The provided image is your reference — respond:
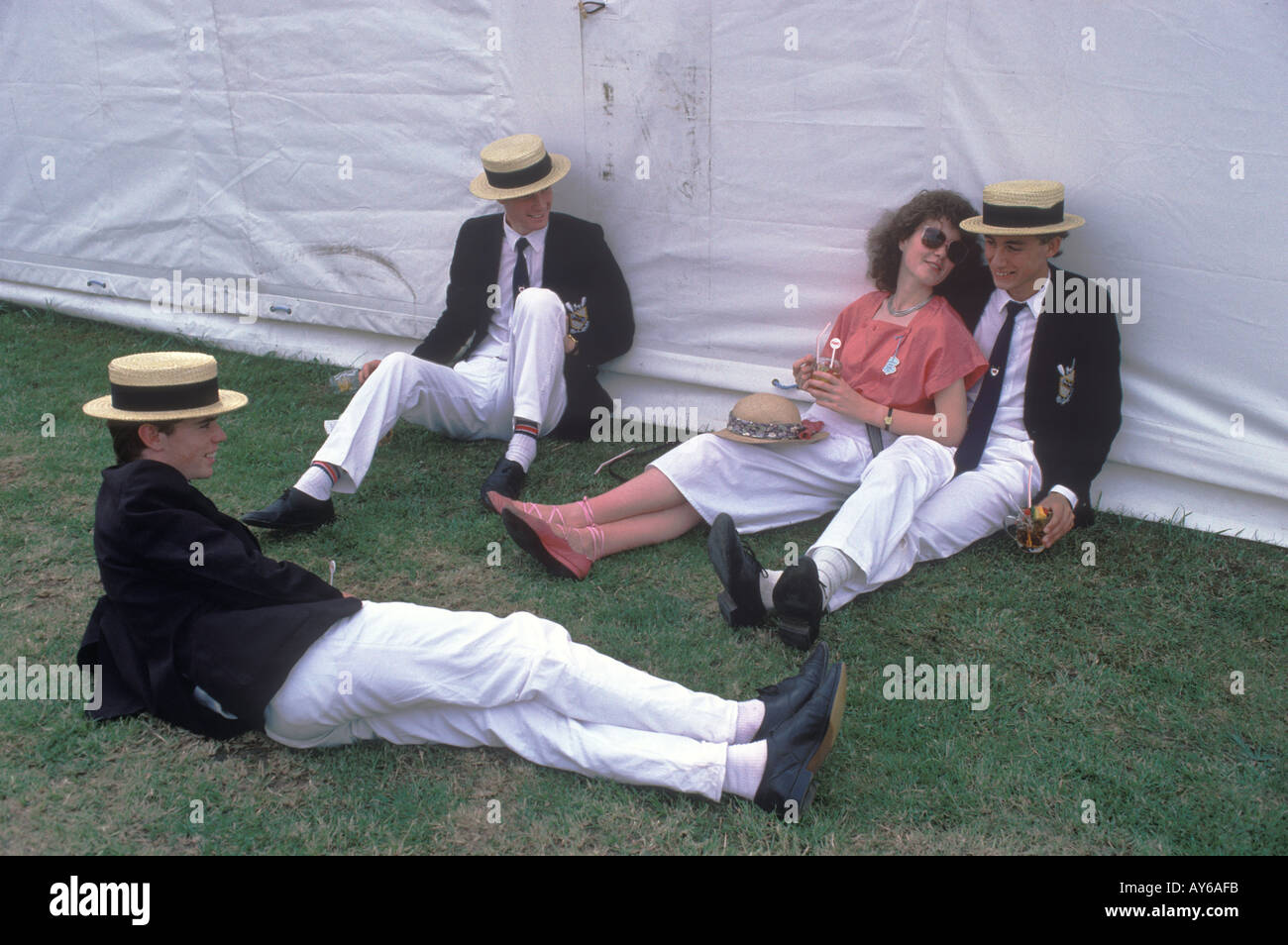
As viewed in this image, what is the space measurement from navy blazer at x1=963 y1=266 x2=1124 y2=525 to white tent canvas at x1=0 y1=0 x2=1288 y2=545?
0.85 ft

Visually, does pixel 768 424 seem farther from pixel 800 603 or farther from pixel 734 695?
pixel 734 695

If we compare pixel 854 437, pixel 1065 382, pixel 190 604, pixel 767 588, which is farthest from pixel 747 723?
pixel 1065 382

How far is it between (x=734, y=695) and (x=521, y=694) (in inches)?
30.3

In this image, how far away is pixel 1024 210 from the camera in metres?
3.91

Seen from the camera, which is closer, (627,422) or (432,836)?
(432,836)

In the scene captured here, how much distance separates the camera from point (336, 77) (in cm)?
566

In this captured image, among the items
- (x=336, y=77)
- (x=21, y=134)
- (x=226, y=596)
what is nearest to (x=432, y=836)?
(x=226, y=596)

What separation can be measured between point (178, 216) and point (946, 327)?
4699 mm

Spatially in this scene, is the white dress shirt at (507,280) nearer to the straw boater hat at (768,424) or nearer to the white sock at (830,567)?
the straw boater hat at (768,424)

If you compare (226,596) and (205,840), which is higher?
(226,596)

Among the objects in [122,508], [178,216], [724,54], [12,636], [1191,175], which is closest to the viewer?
[122,508]

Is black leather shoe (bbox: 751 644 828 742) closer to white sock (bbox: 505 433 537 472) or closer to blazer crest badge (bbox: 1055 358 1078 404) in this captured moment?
blazer crest badge (bbox: 1055 358 1078 404)

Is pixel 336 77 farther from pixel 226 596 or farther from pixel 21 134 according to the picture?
pixel 226 596

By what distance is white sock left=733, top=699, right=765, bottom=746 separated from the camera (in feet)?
9.57
